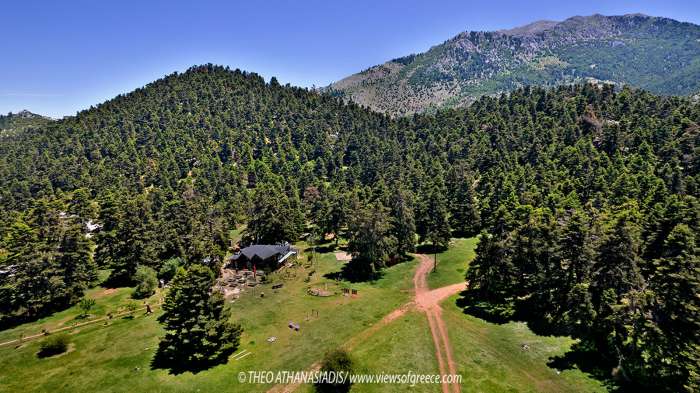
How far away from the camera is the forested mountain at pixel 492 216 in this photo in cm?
4516

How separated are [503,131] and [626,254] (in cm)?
14362

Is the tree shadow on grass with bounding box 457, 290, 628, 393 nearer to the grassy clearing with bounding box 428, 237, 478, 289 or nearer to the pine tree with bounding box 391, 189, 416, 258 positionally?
the grassy clearing with bounding box 428, 237, 478, 289

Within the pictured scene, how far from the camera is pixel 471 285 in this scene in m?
64.8

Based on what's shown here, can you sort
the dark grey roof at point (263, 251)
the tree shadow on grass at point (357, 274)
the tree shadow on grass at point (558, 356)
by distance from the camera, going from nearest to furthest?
1. the tree shadow on grass at point (558, 356)
2. the tree shadow on grass at point (357, 274)
3. the dark grey roof at point (263, 251)

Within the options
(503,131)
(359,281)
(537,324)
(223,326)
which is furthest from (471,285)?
(503,131)

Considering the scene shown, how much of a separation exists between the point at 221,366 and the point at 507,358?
36.6m

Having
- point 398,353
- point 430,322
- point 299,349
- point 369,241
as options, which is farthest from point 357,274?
point 398,353

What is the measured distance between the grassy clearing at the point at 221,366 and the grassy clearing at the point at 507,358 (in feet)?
45.5

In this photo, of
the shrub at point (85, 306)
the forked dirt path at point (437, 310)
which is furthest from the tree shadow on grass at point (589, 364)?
the shrub at point (85, 306)

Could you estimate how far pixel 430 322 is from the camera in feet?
186

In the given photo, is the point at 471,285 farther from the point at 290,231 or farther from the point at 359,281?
the point at 290,231

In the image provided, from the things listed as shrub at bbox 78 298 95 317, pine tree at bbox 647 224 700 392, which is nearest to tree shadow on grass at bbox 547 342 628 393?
pine tree at bbox 647 224 700 392

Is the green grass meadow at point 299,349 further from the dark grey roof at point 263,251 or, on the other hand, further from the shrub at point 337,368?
the dark grey roof at point 263,251

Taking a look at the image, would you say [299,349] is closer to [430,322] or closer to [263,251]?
[430,322]
